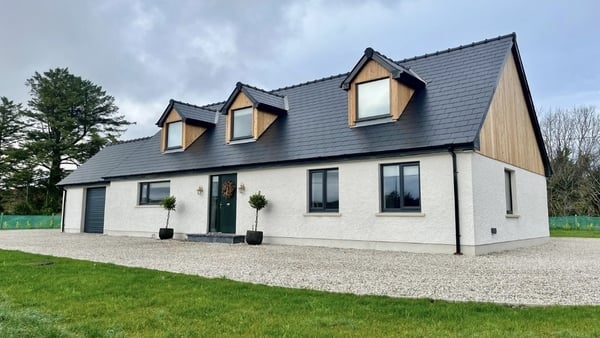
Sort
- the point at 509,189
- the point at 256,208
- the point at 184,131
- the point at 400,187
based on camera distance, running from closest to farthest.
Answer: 1. the point at 400,187
2. the point at 509,189
3. the point at 256,208
4. the point at 184,131

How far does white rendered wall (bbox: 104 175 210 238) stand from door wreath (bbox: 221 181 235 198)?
36.4 inches

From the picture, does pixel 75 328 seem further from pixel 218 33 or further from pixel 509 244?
pixel 218 33

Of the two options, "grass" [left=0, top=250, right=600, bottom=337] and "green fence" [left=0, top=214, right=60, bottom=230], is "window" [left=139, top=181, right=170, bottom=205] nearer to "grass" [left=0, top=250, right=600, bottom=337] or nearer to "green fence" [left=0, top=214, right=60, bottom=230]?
"grass" [left=0, top=250, right=600, bottom=337]

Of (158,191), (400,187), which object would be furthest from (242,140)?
(400,187)

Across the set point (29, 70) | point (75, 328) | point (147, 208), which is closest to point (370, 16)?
point (147, 208)

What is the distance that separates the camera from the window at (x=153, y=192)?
1750cm

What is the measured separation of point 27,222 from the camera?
2609cm

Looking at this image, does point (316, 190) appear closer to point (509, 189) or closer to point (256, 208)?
point (256, 208)

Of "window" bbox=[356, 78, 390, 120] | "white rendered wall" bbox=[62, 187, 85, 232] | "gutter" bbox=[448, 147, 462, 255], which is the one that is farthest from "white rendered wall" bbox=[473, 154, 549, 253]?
"white rendered wall" bbox=[62, 187, 85, 232]

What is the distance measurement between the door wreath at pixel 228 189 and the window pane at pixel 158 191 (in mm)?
3547

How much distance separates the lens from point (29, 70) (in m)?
41.1

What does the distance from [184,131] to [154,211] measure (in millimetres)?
3816

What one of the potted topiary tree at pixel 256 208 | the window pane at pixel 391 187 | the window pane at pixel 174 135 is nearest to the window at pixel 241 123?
the window pane at pixel 174 135

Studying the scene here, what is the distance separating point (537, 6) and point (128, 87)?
28.4 metres
